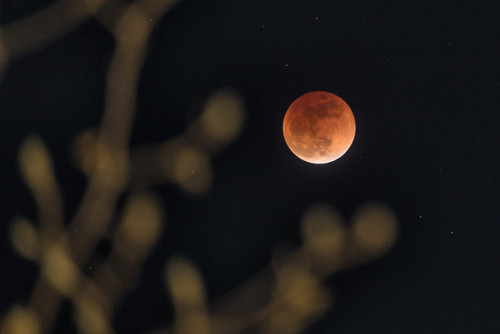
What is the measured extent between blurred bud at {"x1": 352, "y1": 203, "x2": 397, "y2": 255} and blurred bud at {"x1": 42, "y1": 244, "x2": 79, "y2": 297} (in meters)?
0.45

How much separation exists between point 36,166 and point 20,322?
0.81 feet

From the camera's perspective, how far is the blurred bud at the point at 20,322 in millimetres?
693

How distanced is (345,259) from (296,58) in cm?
33

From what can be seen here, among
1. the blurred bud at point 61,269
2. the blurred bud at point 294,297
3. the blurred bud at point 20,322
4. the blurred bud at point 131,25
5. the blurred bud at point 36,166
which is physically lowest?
the blurred bud at point 294,297

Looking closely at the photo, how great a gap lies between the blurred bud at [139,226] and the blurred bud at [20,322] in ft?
0.57

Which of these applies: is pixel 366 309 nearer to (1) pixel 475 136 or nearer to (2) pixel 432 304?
(2) pixel 432 304

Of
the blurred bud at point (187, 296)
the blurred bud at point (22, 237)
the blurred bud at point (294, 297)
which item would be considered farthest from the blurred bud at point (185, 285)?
the blurred bud at point (22, 237)

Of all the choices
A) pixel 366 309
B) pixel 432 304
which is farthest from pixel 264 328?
pixel 432 304

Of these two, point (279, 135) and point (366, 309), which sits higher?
point (279, 135)

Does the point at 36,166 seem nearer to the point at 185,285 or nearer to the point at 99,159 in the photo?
the point at 99,159

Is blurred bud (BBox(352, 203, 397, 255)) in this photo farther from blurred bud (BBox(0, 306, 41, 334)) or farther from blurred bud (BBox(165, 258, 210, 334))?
blurred bud (BBox(0, 306, 41, 334))

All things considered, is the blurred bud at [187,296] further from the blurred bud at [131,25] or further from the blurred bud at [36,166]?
the blurred bud at [131,25]

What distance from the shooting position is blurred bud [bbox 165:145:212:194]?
698 millimetres

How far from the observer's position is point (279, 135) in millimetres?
692
